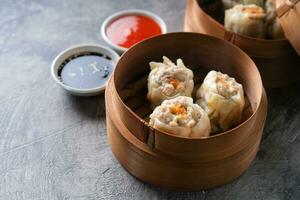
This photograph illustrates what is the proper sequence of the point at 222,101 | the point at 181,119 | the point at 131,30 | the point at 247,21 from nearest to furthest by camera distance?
the point at 181,119 → the point at 222,101 → the point at 247,21 → the point at 131,30

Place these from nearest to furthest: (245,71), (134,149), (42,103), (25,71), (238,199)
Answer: (134,149) → (238,199) → (245,71) → (42,103) → (25,71)

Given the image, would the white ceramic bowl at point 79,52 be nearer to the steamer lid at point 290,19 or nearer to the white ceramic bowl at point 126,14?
the white ceramic bowl at point 126,14

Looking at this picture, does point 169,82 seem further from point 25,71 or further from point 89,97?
point 25,71

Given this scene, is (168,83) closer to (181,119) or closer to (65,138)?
(181,119)

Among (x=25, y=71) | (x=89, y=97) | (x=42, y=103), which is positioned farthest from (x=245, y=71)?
(x=25, y=71)

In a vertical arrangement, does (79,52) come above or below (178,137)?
below

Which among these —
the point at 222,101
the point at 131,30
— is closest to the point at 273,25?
the point at 222,101

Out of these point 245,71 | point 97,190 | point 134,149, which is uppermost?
point 245,71

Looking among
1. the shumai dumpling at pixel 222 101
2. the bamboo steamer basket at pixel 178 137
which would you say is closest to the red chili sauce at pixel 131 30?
the bamboo steamer basket at pixel 178 137
